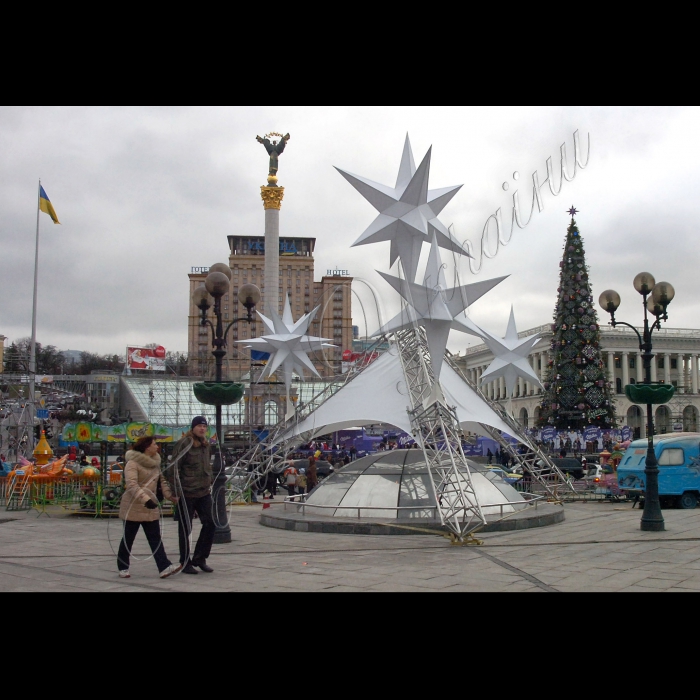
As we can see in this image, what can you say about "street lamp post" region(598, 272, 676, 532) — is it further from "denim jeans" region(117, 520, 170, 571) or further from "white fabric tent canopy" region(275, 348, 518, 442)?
"denim jeans" region(117, 520, 170, 571)

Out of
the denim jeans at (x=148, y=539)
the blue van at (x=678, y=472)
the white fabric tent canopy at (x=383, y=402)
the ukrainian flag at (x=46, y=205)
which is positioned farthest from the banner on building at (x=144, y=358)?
the denim jeans at (x=148, y=539)

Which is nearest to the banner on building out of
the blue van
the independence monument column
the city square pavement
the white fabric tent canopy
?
the independence monument column

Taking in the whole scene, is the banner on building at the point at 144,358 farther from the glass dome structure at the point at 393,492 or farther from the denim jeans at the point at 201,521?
the denim jeans at the point at 201,521

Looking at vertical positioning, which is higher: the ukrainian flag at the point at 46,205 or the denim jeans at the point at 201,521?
the ukrainian flag at the point at 46,205

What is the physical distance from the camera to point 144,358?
280ft

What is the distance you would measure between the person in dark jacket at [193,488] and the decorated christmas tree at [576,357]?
34.8 m

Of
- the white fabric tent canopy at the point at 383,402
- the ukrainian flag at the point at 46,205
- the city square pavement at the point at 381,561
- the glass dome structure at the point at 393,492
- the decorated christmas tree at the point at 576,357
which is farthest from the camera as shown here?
the decorated christmas tree at the point at 576,357

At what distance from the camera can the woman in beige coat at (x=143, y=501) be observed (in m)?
8.74

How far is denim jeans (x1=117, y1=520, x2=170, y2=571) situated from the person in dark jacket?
12.8 inches

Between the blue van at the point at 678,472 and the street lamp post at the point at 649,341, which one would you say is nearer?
the street lamp post at the point at 649,341

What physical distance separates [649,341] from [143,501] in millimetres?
10290

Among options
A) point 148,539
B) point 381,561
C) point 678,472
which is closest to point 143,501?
point 148,539
